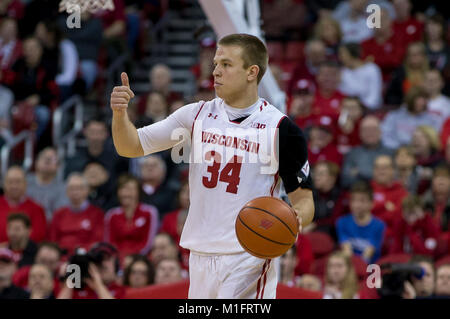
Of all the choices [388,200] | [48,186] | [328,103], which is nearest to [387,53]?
[328,103]

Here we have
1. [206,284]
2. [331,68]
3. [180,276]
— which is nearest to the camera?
[206,284]

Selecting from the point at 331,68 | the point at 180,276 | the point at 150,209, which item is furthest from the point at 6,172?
the point at 331,68

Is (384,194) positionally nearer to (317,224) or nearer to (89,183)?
(317,224)

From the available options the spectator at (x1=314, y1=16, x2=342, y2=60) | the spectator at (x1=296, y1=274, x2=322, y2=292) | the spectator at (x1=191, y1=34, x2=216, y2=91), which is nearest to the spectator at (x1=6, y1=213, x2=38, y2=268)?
the spectator at (x1=191, y1=34, x2=216, y2=91)

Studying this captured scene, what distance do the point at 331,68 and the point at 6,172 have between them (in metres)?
4.44

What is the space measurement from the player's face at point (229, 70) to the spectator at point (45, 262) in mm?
4219

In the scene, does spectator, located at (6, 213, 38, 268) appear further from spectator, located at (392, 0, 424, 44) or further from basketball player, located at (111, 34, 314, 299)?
spectator, located at (392, 0, 424, 44)

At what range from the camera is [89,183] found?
35.0 feet

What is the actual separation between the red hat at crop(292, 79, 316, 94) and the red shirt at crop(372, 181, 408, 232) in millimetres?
1896

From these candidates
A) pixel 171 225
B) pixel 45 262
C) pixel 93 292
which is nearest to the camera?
pixel 93 292

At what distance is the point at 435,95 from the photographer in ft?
38.1

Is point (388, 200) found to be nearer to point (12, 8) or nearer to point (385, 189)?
point (385, 189)

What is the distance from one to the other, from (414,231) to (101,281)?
356 centimetres

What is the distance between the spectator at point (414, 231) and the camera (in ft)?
30.1
